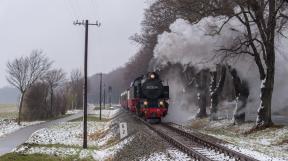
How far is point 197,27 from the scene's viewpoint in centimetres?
3106

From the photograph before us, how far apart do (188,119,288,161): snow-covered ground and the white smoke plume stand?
148 inches

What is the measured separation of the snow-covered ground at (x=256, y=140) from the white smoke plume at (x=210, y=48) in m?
3.77

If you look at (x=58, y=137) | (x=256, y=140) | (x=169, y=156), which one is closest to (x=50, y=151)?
(x=169, y=156)

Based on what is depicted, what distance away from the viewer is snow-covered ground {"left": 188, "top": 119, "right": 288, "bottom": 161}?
17.3m

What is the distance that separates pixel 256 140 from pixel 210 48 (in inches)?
383

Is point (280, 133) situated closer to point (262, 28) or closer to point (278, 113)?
point (262, 28)

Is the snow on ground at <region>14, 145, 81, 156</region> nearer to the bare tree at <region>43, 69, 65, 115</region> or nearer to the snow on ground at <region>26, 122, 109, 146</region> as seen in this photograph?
the snow on ground at <region>26, 122, 109, 146</region>

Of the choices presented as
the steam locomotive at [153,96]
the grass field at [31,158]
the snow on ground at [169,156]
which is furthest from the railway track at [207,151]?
the steam locomotive at [153,96]

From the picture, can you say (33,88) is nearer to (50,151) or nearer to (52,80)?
(52,80)

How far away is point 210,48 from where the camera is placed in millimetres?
32438

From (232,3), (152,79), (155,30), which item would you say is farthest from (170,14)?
(232,3)

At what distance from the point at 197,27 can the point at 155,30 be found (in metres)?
16.9

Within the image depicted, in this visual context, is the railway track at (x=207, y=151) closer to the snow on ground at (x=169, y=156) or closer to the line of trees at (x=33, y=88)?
the snow on ground at (x=169, y=156)

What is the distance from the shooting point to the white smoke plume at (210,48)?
3116 centimetres
